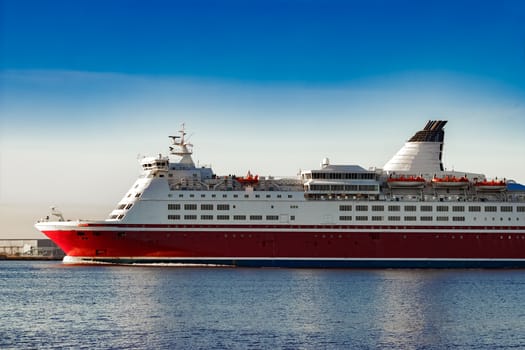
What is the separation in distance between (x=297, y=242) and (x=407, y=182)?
9.41 metres

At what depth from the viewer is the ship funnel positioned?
69750 mm

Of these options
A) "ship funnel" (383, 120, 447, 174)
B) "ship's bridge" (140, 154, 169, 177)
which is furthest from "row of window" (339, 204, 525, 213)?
"ship's bridge" (140, 154, 169, 177)

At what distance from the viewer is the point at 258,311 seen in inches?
1528

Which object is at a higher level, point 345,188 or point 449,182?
point 449,182

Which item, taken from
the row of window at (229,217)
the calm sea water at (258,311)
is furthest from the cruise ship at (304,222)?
the calm sea water at (258,311)

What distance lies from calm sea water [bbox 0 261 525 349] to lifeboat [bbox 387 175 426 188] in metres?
10.5

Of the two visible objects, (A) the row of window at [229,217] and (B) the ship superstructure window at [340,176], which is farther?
(B) the ship superstructure window at [340,176]

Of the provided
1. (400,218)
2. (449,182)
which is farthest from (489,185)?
(400,218)

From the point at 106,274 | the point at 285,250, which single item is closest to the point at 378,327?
the point at 106,274

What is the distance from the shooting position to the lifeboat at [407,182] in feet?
220

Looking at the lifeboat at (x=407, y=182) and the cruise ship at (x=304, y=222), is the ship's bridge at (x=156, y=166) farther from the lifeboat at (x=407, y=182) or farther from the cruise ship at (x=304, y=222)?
the lifeboat at (x=407, y=182)

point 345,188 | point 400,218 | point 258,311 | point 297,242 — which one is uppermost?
point 345,188

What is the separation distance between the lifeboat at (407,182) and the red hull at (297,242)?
338 centimetres

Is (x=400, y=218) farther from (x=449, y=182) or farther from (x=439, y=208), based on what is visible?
(x=449, y=182)
